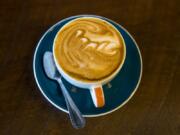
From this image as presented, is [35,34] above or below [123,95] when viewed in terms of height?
above

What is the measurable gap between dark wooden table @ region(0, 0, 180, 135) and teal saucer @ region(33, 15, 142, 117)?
17mm

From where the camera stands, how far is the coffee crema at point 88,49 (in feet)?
1.91

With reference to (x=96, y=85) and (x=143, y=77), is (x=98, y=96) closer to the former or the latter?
(x=96, y=85)

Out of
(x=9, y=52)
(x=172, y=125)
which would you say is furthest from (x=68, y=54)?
(x=172, y=125)

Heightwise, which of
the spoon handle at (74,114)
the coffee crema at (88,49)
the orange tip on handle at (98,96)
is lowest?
the spoon handle at (74,114)

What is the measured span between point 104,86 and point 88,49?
8cm

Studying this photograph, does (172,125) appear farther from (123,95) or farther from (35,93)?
(35,93)

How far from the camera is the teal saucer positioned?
60 centimetres

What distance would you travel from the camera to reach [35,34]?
0.66 meters

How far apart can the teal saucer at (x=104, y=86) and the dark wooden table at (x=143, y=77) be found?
17mm

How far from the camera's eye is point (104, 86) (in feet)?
2.03

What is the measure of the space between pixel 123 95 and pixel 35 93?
174mm

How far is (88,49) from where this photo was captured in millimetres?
599

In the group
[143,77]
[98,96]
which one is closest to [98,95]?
[98,96]
